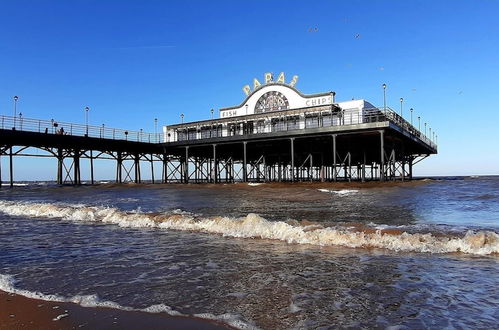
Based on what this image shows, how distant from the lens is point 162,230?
8.98 m

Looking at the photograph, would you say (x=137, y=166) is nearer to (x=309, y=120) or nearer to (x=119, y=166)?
(x=119, y=166)

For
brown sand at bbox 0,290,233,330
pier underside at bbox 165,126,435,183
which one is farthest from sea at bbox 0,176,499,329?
pier underside at bbox 165,126,435,183

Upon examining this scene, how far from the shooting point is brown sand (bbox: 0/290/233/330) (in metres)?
3.08

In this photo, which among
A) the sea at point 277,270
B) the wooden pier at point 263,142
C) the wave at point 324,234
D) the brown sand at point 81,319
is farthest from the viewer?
the wooden pier at point 263,142

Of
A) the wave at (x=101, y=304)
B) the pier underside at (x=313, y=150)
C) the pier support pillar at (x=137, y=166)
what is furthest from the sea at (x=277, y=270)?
the pier support pillar at (x=137, y=166)

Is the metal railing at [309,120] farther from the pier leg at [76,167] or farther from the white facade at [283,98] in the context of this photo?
the pier leg at [76,167]

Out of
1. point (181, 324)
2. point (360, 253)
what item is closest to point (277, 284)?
point (181, 324)

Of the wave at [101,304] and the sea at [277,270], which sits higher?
the wave at [101,304]

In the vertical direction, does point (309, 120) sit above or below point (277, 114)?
below

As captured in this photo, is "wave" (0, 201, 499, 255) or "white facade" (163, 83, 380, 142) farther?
"white facade" (163, 83, 380, 142)

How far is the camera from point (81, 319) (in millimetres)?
3240

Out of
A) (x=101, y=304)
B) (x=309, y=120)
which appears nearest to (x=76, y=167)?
(x=309, y=120)

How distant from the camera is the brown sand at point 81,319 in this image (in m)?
3.08

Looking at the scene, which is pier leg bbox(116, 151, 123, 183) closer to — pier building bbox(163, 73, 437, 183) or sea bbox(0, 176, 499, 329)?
pier building bbox(163, 73, 437, 183)
